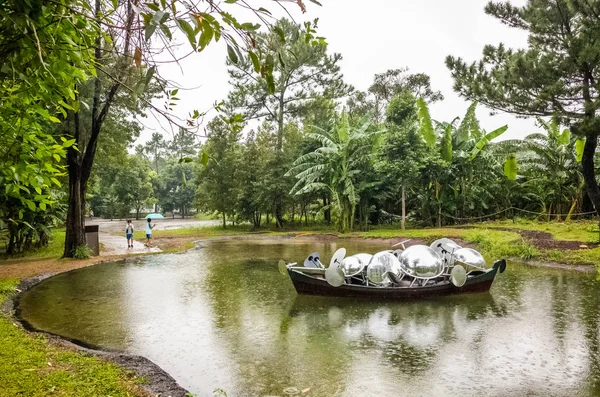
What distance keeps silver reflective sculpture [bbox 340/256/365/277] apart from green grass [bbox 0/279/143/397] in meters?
5.58

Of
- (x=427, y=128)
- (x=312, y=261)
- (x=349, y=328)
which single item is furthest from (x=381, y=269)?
(x=427, y=128)

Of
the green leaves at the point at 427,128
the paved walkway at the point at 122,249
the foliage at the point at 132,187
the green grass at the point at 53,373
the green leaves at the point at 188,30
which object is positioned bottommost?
the green grass at the point at 53,373

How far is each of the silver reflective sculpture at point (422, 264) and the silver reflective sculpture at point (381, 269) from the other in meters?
0.23

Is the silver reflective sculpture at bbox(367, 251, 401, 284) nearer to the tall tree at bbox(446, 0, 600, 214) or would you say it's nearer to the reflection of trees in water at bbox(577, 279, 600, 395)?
the reflection of trees in water at bbox(577, 279, 600, 395)

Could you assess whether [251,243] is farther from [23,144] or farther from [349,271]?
[23,144]

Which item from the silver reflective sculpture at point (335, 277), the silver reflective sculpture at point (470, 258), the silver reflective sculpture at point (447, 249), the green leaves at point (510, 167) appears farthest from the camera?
the silver reflective sculpture at point (447, 249)

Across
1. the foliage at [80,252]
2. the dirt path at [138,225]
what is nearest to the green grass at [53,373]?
the foliage at [80,252]

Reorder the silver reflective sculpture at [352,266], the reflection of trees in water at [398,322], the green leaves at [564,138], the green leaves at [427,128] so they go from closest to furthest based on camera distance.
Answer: the reflection of trees in water at [398,322]
the silver reflective sculpture at [352,266]
the green leaves at [564,138]
the green leaves at [427,128]

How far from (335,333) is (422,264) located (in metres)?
3.07

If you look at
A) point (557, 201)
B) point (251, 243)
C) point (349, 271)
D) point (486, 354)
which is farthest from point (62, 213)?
A: point (557, 201)

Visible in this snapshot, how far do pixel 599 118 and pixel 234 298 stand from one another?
964 centimetres

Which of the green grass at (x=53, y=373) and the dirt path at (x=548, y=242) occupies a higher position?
the dirt path at (x=548, y=242)

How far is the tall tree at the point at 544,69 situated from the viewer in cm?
1070

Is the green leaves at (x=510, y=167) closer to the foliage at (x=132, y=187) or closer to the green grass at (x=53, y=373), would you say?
the green grass at (x=53, y=373)
